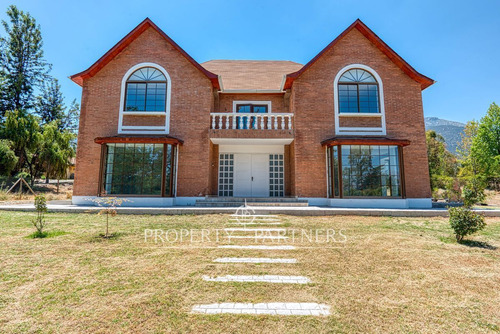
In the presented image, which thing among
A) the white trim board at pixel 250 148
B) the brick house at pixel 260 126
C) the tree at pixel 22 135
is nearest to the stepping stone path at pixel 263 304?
the brick house at pixel 260 126

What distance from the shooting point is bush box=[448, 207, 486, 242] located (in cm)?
525

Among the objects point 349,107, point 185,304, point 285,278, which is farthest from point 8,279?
point 349,107

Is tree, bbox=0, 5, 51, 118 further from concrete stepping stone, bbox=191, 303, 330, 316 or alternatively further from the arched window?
concrete stepping stone, bbox=191, 303, 330, 316

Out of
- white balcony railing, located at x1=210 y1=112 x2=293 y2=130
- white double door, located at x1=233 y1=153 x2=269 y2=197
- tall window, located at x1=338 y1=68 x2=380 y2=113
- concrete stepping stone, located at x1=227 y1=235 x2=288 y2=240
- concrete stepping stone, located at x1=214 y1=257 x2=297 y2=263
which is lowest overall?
concrete stepping stone, located at x1=214 y1=257 x2=297 y2=263


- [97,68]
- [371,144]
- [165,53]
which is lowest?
[371,144]

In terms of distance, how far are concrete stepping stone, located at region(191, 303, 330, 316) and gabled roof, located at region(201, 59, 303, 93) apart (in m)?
11.2

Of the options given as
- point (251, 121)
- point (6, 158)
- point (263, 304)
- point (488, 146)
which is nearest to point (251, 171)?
point (251, 121)

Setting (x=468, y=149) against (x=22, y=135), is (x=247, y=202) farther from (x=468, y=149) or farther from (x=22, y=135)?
(x=468, y=149)

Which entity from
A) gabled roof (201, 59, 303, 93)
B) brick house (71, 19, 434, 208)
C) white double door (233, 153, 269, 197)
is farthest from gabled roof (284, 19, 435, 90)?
white double door (233, 153, 269, 197)

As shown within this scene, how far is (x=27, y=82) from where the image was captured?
89.9 feet

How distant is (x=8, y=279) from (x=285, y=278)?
3859 millimetres

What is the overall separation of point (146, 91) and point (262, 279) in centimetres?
1107

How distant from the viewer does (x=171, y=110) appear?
446 inches

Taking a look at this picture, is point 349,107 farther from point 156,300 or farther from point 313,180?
point 156,300
